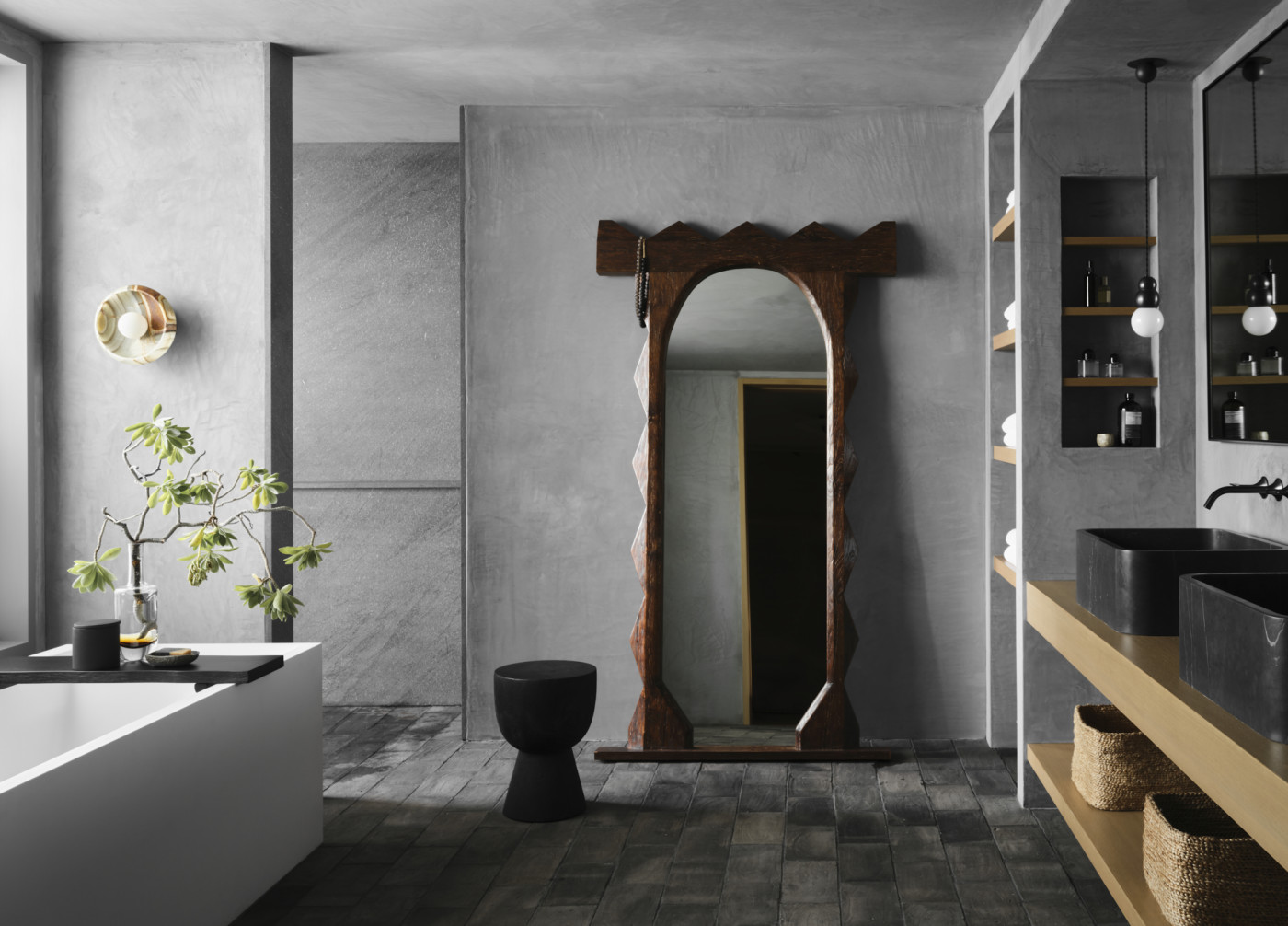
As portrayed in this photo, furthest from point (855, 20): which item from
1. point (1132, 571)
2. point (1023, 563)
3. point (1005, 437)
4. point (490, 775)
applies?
point (490, 775)

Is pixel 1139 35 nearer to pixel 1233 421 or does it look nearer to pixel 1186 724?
pixel 1233 421

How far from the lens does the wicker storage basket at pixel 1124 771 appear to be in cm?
287

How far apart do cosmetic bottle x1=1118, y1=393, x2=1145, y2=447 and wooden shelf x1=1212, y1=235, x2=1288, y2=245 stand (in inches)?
29.6

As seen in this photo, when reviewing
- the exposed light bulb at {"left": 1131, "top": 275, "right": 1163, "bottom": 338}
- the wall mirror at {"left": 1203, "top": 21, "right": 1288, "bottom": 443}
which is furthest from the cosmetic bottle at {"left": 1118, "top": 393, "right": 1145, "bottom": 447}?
the exposed light bulb at {"left": 1131, "top": 275, "right": 1163, "bottom": 338}

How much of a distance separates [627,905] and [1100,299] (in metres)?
2.60

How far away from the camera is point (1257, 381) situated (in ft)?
9.87

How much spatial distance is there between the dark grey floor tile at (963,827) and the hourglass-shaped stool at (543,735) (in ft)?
3.93

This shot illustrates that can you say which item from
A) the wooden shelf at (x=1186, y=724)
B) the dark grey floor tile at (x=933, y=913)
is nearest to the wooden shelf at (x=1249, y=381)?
the wooden shelf at (x=1186, y=724)

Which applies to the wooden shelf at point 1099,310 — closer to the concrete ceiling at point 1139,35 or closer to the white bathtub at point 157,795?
the concrete ceiling at point 1139,35

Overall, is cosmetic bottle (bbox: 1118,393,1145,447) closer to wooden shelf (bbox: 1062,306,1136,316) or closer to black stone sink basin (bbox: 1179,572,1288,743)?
wooden shelf (bbox: 1062,306,1136,316)

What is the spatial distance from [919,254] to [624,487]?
1562 mm

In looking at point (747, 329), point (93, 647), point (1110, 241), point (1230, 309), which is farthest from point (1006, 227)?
point (93, 647)

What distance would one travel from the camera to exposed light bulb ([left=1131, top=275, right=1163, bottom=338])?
10.6 ft

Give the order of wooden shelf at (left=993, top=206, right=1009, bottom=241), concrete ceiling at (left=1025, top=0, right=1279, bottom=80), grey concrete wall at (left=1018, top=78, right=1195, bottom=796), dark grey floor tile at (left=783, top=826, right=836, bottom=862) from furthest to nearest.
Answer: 1. wooden shelf at (left=993, top=206, right=1009, bottom=241)
2. grey concrete wall at (left=1018, top=78, right=1195, bottom=796)
3. dark grey floor tile at (left=783, top=826, right=836, bottom=862)
4. concrete ceiling at (left=1025, top=0, right=1279, bottom=80)
